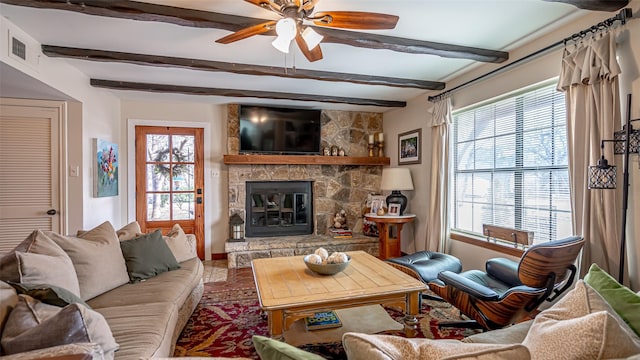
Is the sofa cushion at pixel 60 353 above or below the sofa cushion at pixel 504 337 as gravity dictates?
above

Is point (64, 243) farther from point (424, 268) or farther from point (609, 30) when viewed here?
point (609, 30)

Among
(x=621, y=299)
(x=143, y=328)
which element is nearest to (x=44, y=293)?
(x=143, y=328)

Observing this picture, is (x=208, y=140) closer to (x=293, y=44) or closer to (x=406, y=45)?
(x=293, y=44)

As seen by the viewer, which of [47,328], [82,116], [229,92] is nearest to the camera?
[47,328]

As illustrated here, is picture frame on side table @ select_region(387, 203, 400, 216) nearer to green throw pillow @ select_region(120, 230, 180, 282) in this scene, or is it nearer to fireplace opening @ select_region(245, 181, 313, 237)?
fireplace opening @ select_region(245, 181, 313, 237)

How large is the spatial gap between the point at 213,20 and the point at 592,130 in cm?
274

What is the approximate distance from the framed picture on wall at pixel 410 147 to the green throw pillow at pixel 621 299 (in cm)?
316

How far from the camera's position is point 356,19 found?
1.87 m

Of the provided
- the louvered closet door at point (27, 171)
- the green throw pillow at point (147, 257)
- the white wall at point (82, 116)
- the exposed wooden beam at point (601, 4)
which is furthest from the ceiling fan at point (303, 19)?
the louvered closet door at point (27, 171)

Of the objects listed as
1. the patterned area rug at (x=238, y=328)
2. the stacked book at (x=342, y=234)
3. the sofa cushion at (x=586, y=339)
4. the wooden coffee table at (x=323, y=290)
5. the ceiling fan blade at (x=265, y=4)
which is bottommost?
the patterned area rug at (x=238, y=328)

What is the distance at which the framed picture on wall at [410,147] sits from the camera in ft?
14.4

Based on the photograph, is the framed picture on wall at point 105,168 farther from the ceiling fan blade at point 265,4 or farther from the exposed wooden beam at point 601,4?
the exposed wooden beam at point 601,4

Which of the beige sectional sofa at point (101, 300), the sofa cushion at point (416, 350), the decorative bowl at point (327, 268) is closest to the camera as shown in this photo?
the sofa cushion at point (416, 350)

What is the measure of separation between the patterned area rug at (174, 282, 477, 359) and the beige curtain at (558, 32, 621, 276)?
1105mm
